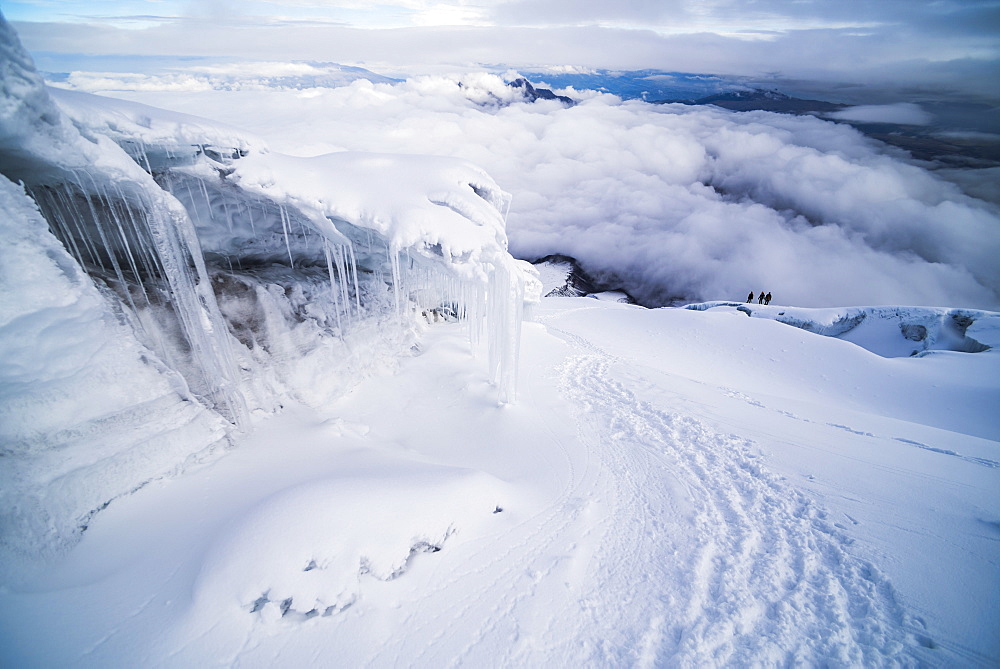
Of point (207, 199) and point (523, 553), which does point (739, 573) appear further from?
point (207, 199)

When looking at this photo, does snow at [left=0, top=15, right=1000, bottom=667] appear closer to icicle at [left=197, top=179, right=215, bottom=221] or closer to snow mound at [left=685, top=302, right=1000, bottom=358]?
icicle at [left=197, top=179, right=215, bottom=221]

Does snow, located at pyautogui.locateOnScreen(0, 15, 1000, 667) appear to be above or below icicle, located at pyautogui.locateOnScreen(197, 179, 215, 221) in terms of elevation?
below

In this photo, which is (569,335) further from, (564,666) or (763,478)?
(564,666)

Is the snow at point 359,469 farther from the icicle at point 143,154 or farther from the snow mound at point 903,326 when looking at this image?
the snow mound at point 903,326

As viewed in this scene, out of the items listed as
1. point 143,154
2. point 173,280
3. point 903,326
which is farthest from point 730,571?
point 903,326

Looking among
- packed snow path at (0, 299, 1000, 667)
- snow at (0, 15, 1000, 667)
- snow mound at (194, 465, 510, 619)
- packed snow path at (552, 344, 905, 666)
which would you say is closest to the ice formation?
snow at (0, 15, 1000, 667)
